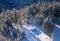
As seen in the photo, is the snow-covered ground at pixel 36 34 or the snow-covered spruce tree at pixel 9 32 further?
the snow-covered ground at pixel 36 34

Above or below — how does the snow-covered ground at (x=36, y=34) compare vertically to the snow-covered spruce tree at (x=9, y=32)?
below

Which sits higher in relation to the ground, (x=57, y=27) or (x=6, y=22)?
(x=6, y=22)

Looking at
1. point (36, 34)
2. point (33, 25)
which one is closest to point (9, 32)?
point (36, 34)

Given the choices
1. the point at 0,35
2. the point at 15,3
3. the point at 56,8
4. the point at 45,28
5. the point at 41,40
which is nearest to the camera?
the point at 0,35

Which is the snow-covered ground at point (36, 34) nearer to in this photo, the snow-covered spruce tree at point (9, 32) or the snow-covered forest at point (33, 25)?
the snow-covered forest at point (33, 25)

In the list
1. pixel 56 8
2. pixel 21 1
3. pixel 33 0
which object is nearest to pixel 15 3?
pixel 21 1

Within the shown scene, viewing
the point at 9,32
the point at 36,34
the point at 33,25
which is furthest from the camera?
the point at 33,25

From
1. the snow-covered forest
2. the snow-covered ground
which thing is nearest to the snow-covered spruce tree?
the snow-covered forest

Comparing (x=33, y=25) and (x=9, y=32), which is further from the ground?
(x=9, y=32)

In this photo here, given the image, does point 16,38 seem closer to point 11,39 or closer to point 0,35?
point 11,39

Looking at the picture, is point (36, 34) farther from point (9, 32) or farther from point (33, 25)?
point (9, 32)

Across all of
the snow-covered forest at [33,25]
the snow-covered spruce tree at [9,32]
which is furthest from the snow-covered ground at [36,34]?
the snow-covered spruce tree at [9,32]
